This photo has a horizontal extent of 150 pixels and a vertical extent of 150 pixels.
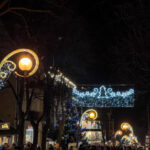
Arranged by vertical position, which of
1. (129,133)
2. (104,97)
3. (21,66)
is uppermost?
(104,97)

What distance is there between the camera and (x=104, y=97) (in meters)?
38.7

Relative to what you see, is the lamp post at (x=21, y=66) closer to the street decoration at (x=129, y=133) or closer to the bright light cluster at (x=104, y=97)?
the bright light cluster at (x=104, y=97)

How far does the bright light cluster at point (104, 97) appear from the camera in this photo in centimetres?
3831

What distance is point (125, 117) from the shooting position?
9100 centimetres

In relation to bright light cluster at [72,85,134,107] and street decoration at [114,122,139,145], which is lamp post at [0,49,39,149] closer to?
bright light cluster at [72,85,134,107]

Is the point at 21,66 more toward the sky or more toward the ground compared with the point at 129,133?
more toward the sky

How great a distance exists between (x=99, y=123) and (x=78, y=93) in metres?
14.2

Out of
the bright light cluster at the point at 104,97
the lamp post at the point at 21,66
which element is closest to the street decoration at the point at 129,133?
the bright light cluster at the point at 104,97

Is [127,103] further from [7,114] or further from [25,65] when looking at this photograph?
[25,65]

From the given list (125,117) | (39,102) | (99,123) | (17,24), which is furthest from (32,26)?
(125,117)

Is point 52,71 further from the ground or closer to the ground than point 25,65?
further from the ground

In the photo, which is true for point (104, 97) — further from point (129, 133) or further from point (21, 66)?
point (129, 133)

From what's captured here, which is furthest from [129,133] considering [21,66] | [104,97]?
[21,66]

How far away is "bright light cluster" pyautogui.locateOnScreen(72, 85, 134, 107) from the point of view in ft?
126
